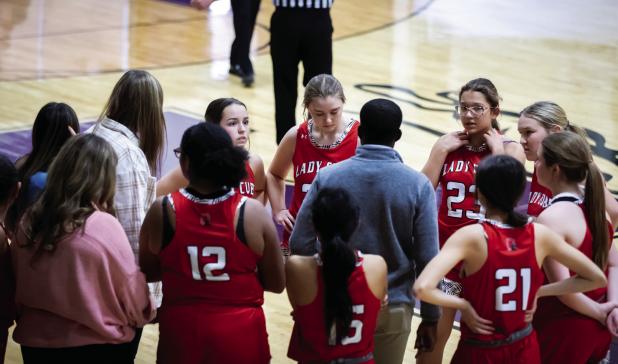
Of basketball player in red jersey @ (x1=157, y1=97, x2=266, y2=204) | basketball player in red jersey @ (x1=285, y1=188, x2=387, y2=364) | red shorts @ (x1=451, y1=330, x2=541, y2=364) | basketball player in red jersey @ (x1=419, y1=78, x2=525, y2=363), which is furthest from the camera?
basketball player in red jersey @ (x1=157, y1=97, x2=266, y2=204)

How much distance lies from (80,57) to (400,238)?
784cm

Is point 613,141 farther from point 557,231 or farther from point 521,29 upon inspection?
point 557,231

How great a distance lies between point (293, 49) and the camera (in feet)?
25.5

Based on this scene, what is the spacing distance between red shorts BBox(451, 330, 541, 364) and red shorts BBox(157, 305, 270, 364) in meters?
0.79

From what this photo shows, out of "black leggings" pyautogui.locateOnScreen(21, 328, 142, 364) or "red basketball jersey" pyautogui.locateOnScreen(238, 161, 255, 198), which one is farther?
"red basketball jersey" pyautogui.locateOnScreen(238, 161, 255, 198)

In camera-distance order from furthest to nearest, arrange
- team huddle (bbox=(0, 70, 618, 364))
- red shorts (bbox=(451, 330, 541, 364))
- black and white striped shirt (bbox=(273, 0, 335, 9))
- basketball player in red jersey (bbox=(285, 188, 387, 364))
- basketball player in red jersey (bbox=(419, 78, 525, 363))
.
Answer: black and white striped shirt (bbox=(273, 0, 335, 9)) → basketball player in red jersey (bbox=(419, 78, 525, 363)) → red shorts (bbox=(451, 330, 541, 364)) → team huddle (bbox=(0, 70, 618, 364)) → basketball player in red jersey (bbox=(285, 188, 387, 364))

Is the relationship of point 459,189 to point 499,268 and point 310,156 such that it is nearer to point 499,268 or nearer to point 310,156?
point 310,156

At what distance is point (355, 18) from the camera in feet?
43.8

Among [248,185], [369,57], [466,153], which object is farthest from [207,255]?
[369,57]

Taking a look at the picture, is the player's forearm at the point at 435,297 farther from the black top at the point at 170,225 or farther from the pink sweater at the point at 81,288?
the pink sweater at the point at 81,288

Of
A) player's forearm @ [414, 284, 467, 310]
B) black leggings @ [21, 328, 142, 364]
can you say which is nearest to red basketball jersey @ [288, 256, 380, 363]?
player's forearm @ [414, 284, 467, 310]

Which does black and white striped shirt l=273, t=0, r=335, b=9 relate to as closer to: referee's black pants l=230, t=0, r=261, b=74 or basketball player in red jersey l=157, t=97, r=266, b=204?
referee's black pants l=230, t=0, r=261, b=74

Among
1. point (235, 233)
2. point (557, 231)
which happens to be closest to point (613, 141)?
point (557, 231)

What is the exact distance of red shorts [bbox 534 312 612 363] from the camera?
4027 millimetres
